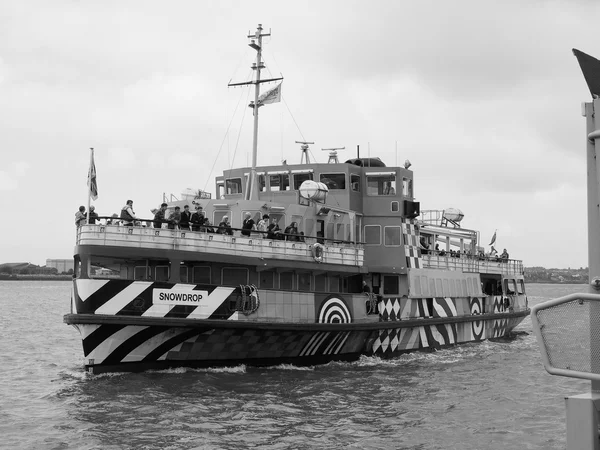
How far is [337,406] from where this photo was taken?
50.7 ft

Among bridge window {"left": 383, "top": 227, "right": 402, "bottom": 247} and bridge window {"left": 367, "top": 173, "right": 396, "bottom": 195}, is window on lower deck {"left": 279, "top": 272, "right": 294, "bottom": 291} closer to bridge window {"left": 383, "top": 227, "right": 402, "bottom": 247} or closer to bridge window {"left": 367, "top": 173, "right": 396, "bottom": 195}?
bridge window {"left": 383, "top": 227, "right": 402, "bottom": 247}

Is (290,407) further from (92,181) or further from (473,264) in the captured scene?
(473,264)

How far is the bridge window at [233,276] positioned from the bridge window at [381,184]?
6690 millimetres

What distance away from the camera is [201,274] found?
19.0m

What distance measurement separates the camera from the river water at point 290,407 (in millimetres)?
12695

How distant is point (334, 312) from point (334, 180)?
4960 mm

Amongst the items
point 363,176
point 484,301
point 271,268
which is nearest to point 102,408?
point 271,268

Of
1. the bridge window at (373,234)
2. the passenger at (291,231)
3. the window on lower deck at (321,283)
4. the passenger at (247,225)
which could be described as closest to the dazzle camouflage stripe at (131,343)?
the passenger at (247,225)

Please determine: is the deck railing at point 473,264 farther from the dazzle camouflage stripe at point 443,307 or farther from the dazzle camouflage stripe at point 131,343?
the dazzle camouflage stripe at point 131,343

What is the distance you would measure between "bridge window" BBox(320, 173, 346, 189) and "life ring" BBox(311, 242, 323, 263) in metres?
3.73

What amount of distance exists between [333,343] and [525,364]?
23.5ft

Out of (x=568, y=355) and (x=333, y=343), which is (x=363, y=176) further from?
(x=568, y=355)

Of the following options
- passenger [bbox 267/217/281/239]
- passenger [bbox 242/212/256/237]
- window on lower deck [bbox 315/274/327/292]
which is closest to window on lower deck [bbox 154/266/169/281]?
passenger [bbox 242/212/256/237]

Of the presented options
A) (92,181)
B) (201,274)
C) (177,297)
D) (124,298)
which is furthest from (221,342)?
(92,181)
